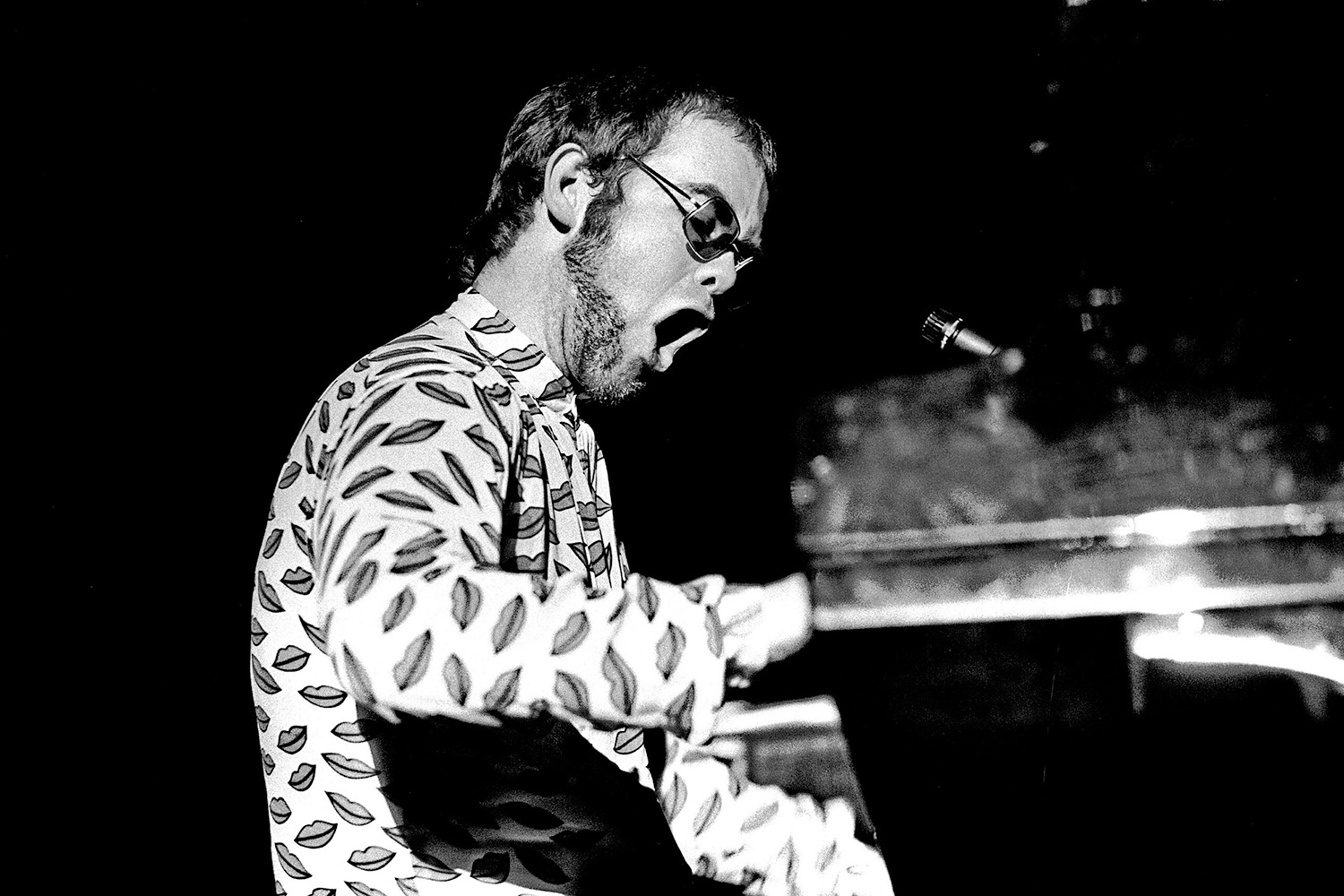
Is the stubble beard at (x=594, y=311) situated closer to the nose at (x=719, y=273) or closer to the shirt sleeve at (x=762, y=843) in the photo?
the nose at (x=719, y=273)

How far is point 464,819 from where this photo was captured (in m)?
0.88

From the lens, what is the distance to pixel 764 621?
0.68 metres

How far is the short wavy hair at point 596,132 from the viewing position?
1.20 meters

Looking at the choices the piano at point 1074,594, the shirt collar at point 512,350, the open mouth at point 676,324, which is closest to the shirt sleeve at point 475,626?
the shirt collar at point 512,350

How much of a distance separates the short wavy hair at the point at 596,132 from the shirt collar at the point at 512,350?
13 centimetres

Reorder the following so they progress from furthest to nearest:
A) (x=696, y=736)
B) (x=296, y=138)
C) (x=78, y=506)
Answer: (x=296, y=138) < (x=78, y=506) < (x=696, y=736)

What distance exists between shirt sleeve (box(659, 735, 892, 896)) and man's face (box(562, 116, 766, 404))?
0.54 m

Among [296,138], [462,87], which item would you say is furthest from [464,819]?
[462,87]

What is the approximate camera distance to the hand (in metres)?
0.67

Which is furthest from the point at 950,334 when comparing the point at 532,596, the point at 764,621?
the point at 532,596

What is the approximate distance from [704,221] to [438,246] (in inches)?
25.7

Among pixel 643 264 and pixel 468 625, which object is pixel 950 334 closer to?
pixel 643 264

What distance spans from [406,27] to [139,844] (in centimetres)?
130

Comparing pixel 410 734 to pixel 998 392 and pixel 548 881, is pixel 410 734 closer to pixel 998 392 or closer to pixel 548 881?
pixel 548 881
